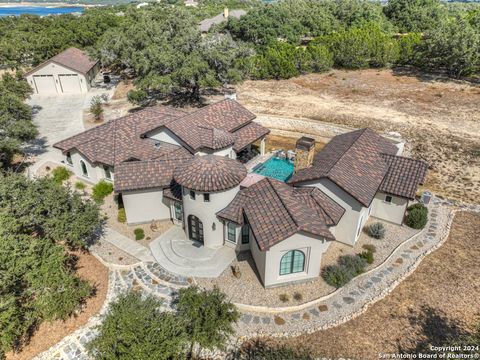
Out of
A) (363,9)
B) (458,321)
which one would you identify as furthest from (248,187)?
(363,9)

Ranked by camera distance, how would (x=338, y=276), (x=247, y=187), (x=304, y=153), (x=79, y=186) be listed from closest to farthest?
(x=338, y=276) → (x=247, y=187) → (x=304, y=153) → (x=79, y=186)

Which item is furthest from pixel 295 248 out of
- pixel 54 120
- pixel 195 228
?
pixel 54 120

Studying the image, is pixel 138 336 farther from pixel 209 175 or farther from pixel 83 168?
pixel 83 168

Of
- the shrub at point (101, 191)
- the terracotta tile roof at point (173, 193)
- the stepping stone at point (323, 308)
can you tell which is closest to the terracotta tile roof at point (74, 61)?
the shrub at point (101, 191)

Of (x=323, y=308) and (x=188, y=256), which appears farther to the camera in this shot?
(x=188, y=256)

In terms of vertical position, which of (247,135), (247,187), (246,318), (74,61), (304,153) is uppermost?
(74,61)

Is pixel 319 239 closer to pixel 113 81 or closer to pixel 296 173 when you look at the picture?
pixel 296 173

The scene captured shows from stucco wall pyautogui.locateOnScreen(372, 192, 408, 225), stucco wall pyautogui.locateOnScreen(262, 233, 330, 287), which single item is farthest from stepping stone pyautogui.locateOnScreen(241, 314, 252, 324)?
stucco wall pyautogui.locateOnScreen(372, 192, 408, 225)

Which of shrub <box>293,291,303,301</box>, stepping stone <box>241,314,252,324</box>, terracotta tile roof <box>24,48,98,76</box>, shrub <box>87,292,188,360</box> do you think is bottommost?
stepping stone <box>241,314,252,324</box>

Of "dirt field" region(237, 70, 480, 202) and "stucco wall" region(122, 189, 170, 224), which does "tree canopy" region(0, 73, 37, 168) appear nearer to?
"stucco wall" region(122, 189, 170, 224)
